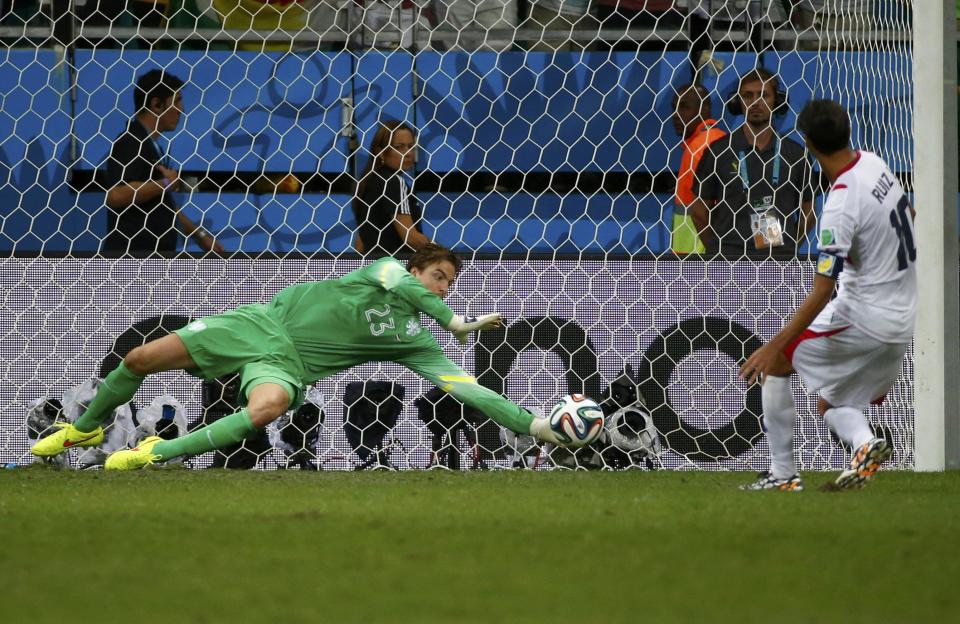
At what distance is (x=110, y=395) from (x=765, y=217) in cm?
323

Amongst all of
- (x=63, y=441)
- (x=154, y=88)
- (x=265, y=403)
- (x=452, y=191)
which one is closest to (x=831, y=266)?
(x=265, y=403)

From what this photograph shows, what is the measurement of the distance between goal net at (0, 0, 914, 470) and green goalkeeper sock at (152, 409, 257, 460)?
945mm

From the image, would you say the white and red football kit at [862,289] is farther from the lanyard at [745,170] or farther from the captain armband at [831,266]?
the lanyard at [745,170]

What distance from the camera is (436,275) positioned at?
230 inches

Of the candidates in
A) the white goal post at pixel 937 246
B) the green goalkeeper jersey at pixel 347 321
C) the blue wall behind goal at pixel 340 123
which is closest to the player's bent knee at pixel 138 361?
the green goalkeeper jersey at pixel 347 321

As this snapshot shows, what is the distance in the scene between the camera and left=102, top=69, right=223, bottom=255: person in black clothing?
6.77 m

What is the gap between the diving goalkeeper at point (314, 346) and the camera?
5.64 m

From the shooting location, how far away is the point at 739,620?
2.35 meters

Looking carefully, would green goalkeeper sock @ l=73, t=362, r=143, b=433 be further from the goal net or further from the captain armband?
the captain armband

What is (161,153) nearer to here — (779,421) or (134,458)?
(134,458)

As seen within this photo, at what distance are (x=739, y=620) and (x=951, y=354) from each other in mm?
4134

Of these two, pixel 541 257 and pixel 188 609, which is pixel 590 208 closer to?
pixel 541 257

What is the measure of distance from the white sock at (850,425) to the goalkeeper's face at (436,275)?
5.85 feet

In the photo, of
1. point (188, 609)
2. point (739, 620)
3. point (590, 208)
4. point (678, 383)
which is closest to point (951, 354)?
point (678, 383)
